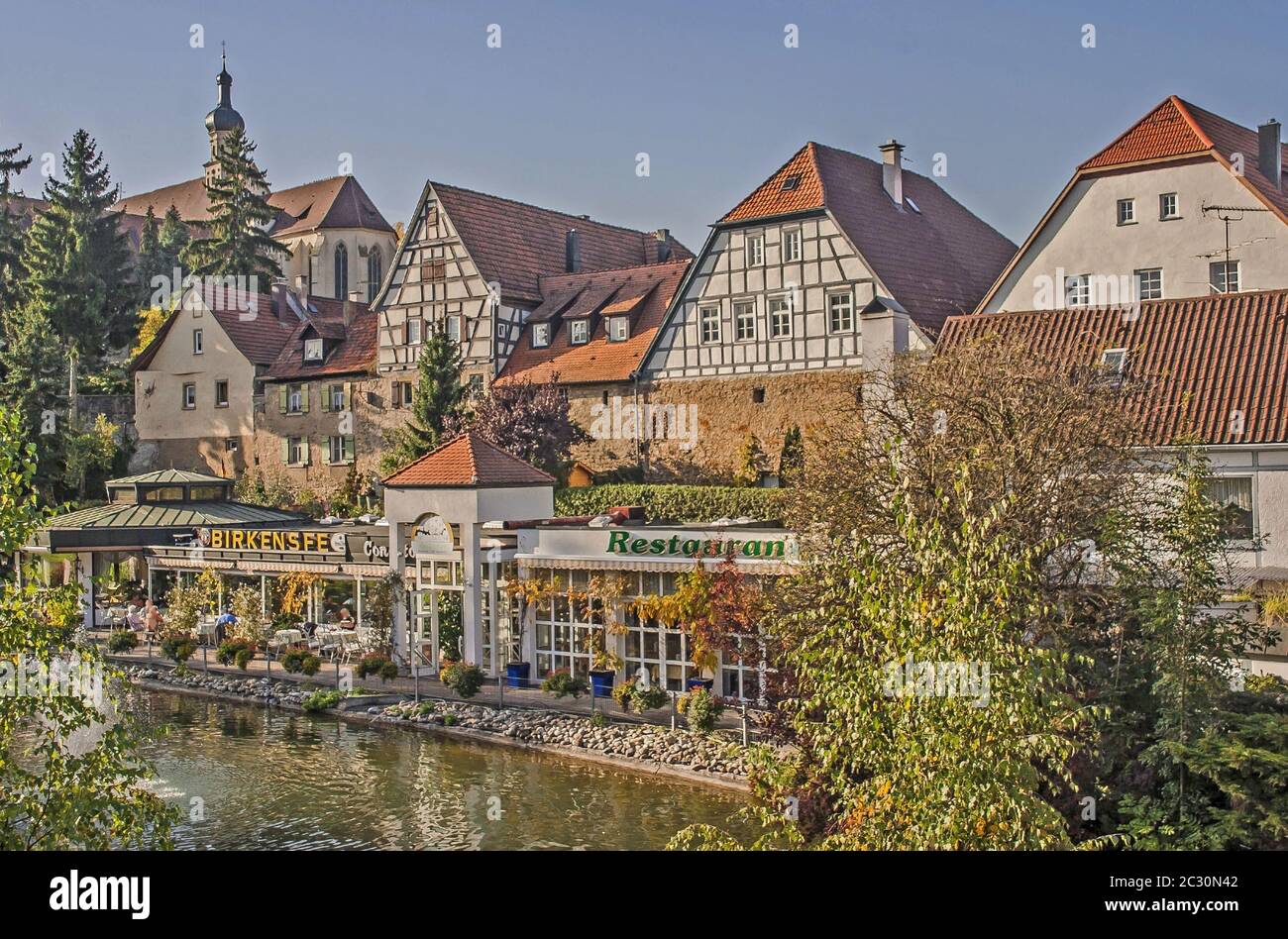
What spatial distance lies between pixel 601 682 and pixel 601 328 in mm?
21530

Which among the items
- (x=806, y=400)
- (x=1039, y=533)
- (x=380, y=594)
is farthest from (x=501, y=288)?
(x=1039, y=533)

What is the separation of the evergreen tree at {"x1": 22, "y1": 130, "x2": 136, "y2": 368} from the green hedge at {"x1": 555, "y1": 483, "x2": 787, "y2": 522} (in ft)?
98.6

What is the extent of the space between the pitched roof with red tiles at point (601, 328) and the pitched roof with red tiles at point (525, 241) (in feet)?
5.78

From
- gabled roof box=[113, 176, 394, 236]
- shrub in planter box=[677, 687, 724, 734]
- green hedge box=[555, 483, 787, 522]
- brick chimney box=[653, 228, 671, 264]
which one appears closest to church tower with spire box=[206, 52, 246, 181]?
gabled roof box=[113, 176, 394, 236]

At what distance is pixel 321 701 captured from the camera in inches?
1040

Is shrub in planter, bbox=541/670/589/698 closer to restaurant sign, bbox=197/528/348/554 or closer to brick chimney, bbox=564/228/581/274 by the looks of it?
restaurant sign, bbox=197/528/348/554

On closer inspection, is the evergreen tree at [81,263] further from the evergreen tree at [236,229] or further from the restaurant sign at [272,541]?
the restaurant sign at [272,541]

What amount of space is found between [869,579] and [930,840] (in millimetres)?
1845

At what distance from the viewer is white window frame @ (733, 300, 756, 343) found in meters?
39.7

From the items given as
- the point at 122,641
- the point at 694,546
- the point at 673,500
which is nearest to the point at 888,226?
the point at 673,500

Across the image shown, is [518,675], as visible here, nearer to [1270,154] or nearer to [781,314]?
[781,314]

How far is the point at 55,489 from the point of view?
5325 centimetres
